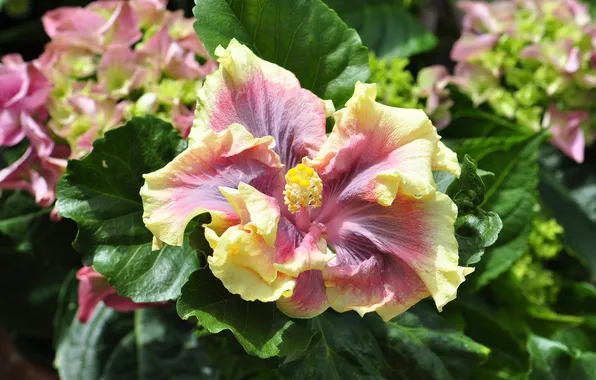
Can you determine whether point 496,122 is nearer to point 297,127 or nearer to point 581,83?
point 581,83

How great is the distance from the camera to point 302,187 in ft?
1.66

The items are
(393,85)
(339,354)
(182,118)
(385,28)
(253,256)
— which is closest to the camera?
(253,256)

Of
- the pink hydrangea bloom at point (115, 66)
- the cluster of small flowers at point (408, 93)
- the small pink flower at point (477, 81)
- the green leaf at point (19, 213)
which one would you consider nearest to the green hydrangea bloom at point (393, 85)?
the cluster of small flowers at point (408, 93)

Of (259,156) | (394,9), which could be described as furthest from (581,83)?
(259,156)

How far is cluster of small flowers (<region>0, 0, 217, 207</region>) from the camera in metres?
0.71

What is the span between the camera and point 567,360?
0.77 meters

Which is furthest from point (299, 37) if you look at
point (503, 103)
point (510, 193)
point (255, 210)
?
point (503, 103)

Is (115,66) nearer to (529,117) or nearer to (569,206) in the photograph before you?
(529,117)

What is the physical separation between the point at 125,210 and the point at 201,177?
13 cm

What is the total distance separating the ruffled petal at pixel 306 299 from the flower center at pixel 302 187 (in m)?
0.05

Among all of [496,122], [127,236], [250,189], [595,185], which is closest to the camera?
[250,189]

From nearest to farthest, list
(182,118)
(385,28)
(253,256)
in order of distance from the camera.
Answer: (253,256)
(182,118)
(385,28)

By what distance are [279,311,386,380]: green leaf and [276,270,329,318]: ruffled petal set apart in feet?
0.22

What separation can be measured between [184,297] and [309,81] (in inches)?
9.1
